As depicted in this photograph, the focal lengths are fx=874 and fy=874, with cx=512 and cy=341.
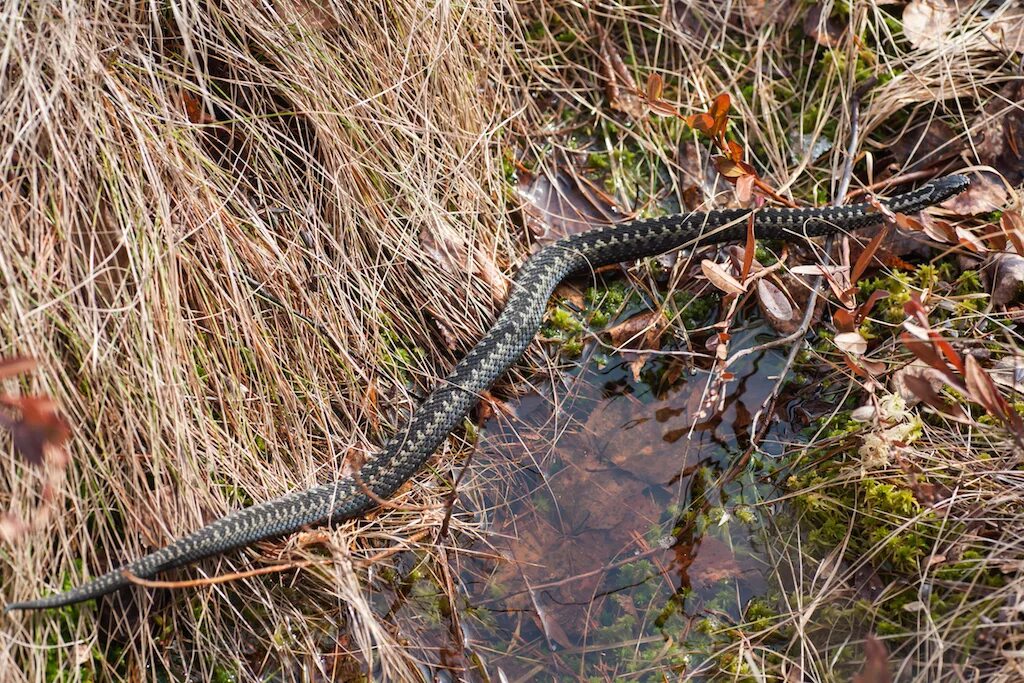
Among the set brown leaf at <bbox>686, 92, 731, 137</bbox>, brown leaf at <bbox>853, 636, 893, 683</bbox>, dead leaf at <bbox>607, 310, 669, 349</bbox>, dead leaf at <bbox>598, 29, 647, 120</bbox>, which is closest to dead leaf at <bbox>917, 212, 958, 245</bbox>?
brown leaf at <bbox>686, 92, 731, 137</bbox>

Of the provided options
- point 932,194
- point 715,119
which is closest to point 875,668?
point 715,119

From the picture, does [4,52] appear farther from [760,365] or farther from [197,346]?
[760,365]


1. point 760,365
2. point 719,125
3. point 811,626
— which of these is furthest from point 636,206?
point 811,626

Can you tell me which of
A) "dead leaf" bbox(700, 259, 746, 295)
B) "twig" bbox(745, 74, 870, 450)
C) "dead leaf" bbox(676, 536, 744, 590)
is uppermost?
"dead leaf" bbox(700, 259, 746, 295)

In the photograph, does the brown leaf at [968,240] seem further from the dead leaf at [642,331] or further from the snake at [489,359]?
the dead leaf at [642,331]

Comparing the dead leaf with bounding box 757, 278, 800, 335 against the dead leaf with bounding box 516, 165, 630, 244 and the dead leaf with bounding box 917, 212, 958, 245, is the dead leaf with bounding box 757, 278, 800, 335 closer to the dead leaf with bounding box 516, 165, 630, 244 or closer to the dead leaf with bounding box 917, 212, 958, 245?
the dead leaf with bounding box 917, 212, 958, 245

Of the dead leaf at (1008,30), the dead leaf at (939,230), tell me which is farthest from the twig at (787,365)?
the dead leaf at (1008,30)
